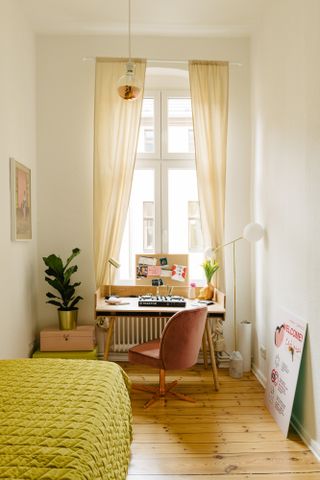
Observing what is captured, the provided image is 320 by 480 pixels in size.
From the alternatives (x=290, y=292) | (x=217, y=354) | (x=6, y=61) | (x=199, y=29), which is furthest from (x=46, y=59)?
(x=217, y=354)

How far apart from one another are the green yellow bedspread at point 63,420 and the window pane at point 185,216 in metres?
1.98

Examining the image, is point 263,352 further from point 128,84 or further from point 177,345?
point 128,84

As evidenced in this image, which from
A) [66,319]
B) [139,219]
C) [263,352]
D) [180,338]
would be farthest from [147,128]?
[263,352]

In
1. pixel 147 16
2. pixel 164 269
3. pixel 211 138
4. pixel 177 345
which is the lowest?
pixel 177 345

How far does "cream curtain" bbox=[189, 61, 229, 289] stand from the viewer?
362cm

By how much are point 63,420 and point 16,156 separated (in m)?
2.32

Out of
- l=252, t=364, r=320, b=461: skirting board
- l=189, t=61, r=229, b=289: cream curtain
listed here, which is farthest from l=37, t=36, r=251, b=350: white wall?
l=252, t=364, r=320, b=461: skirting board

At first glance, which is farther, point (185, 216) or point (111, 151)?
point (185, 216)

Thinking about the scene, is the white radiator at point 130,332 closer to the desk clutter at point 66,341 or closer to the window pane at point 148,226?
the desk clutter at point 66,341

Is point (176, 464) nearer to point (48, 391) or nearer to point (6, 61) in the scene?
point (48, 391)

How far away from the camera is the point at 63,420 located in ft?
4.87

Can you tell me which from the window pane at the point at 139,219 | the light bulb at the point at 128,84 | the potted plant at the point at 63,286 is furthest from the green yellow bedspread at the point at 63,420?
the light bulb at the point at 128,84

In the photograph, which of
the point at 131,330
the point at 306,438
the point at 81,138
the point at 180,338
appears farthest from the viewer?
the point at 131,330

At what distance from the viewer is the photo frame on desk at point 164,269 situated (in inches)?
147
